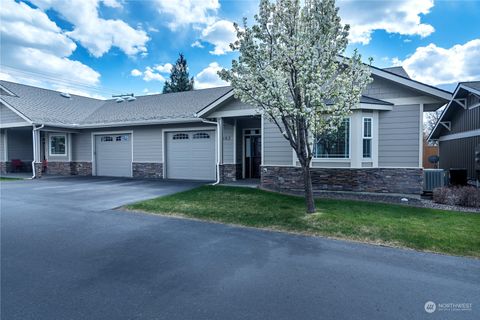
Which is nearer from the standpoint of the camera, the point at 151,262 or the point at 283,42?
the point at 151,262

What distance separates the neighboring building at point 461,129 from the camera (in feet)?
38.8

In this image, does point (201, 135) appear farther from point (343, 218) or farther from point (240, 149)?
point (343, 218)

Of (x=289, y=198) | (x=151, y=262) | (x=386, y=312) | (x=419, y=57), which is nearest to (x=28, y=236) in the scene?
(x=151, y=262)

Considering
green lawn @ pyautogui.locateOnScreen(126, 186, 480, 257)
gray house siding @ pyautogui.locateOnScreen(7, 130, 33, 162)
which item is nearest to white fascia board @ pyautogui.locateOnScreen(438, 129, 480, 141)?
green lawn @ pyautogui.locateOnScreen(126, 186, 480, 257)

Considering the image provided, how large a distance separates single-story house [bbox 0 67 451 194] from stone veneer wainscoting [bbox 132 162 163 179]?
0.18 feet

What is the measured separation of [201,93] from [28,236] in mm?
13552

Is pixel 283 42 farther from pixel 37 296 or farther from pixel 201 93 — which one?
pixel 201 93

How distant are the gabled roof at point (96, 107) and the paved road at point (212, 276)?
9.00 m

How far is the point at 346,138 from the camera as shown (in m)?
9.60

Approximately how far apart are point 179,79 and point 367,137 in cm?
3326

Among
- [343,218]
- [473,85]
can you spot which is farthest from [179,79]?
[343,218]

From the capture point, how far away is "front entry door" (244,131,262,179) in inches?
531

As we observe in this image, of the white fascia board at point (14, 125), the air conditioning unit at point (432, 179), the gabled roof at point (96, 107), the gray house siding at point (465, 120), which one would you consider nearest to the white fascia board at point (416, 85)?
the air conditioning unit at point (432, 179)

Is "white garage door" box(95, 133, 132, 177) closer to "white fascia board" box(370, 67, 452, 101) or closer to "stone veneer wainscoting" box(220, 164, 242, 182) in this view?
"stone veneer wainscoting" box(220, 164, 242, 182)
